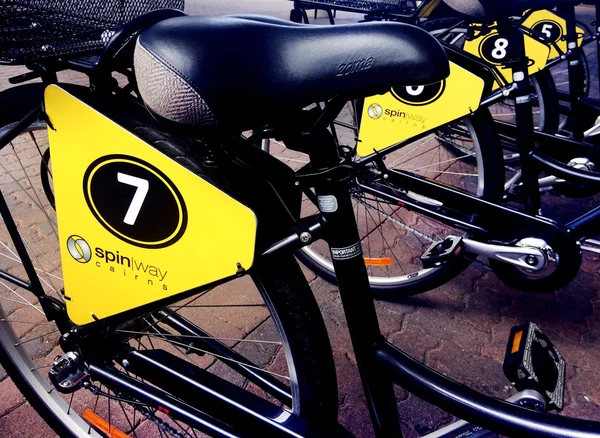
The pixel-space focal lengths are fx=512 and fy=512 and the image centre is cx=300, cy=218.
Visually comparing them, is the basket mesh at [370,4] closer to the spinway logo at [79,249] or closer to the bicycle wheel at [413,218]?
the bicycle wheel at [413,218]

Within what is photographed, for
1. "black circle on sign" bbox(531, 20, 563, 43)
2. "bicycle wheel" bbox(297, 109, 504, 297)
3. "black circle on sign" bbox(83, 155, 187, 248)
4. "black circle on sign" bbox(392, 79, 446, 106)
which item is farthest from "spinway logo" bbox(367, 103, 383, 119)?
"black circle on sign" bbox(531, 20, 563, 43)

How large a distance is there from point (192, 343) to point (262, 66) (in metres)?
0.90

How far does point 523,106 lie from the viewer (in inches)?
79.8

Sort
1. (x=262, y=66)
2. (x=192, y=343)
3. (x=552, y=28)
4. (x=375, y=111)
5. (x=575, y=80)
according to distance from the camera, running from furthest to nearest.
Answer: (x=552, y=28) < (x=575, y=80) < (x=375, y=111) < (x=192, y=343) < (x=262, y=66)

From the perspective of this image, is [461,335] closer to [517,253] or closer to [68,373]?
[517,253]

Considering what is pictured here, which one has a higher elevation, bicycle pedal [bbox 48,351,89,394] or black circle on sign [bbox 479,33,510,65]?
black circle on sign [bbox 479,33,510,65]

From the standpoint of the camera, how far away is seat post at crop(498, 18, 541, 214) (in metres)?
1.98

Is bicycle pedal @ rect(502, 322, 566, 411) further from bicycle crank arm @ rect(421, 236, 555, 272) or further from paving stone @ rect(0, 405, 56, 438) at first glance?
paving stone @ rect(0, 405, 56, 438)

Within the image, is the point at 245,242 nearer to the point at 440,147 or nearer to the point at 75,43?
the point at 75,43

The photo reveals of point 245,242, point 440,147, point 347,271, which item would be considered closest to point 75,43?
point 245,242

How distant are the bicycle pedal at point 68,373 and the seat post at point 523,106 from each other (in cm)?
174

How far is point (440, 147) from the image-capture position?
3438mm

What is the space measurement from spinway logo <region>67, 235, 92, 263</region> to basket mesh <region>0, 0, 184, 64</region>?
400 mm

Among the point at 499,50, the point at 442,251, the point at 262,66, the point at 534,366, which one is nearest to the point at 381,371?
the point at 534,366
